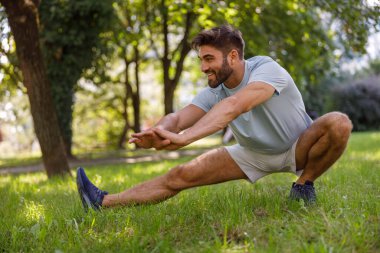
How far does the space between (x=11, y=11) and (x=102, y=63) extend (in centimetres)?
801

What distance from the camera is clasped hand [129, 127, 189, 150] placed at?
11.1 feet

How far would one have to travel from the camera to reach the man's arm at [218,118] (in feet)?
11.1

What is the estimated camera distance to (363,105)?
2525 cm

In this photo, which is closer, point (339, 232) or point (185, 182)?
point (339, 232)

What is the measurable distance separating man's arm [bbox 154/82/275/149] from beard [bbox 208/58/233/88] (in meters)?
0.47

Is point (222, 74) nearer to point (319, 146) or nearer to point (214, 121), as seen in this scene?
point (214, 121)

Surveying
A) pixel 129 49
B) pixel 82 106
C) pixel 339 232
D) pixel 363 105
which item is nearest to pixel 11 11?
pixel 339 232

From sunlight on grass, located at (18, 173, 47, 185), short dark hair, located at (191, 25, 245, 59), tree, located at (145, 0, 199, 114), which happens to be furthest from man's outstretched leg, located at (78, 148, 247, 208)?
tree, located at (145, 0, 199, 114)

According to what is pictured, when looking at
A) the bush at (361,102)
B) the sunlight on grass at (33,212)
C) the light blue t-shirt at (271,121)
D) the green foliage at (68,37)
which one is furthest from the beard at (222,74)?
the bush at (361,102)

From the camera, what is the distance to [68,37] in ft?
44.6

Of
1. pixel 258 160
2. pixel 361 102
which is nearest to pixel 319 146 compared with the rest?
pixel 258 160

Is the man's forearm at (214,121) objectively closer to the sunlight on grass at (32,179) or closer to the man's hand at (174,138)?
the man's hand at (174,138)

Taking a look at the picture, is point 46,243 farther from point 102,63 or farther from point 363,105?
point 363,105

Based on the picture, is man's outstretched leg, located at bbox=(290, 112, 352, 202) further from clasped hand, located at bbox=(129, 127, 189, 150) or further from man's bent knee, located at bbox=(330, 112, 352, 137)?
clasped hand, located at bbox=(129, 127, 189, 150)
